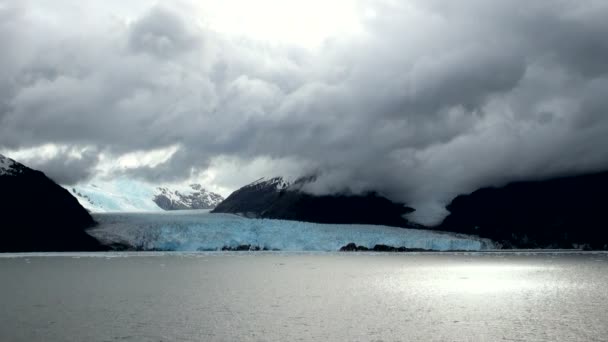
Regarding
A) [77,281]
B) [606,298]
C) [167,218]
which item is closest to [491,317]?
[606,298]

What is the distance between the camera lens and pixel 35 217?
12538 cm

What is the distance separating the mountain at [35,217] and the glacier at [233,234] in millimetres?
4326

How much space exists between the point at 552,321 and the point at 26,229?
364 feet

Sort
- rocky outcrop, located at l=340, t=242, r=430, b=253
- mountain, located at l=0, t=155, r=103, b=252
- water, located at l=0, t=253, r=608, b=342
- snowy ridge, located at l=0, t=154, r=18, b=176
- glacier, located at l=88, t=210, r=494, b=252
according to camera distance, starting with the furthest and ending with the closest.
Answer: rocky outcrop, located at l=340, t=242, r=430, b=253
snowy ridge, located at l=0, t=154, r=18, b=176
glacier, located at l=88, t=210, r=494, b=252
mountain, located at l=0, t=155, r=103, b=252
water, located at l=0, t=253, r=608, b=342

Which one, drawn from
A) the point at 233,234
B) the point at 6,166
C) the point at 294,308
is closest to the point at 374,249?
the point at 233,234

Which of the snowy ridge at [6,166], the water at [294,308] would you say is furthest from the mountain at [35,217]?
the water at [294,308]

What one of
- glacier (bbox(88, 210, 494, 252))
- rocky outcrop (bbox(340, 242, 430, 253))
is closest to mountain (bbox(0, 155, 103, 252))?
glacier (bbox(88, 210, 494, 252))

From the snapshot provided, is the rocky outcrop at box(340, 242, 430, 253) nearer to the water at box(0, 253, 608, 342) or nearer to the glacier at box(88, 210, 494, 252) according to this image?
the glacier at box(88, 210, 494, 252)

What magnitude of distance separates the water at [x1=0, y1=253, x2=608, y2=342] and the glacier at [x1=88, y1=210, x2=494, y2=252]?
38.6m

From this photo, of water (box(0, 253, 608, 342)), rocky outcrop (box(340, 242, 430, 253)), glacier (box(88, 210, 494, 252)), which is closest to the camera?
water (box(0, 253, 608, 342))

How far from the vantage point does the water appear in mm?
36906

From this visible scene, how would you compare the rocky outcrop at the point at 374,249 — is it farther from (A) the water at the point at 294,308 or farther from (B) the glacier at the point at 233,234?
(A) the water at the point at 294,308

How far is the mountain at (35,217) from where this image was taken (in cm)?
12094

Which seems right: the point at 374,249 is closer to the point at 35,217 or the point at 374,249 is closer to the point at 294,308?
the point at 35,217
